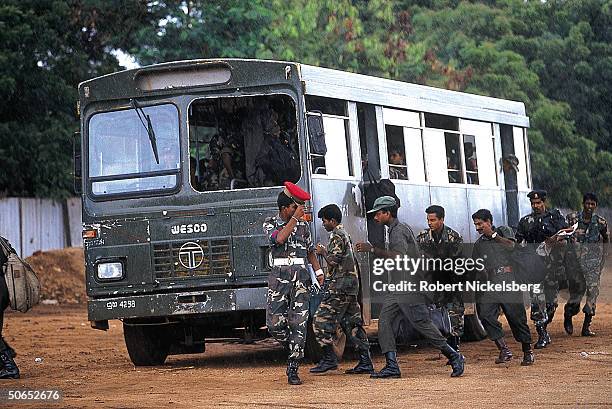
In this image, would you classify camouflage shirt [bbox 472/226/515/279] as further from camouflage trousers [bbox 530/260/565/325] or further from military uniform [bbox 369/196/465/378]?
camouflage trousers [bbox 530/260/565/325]

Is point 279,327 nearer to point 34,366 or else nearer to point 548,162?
point 34,366

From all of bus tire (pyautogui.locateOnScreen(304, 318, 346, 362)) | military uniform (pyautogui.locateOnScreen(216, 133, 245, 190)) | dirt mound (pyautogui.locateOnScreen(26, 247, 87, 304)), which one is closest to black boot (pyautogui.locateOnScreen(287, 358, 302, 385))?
bus tire (pyautogui.locateOnScreen(304, 318, 346, 362))

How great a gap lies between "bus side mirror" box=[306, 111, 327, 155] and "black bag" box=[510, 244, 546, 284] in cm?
219

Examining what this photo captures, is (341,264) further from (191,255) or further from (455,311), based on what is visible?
(191,255)

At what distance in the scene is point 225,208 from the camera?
1447cm

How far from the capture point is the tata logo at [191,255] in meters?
14.5

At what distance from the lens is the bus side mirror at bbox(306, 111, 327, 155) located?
14286 mm

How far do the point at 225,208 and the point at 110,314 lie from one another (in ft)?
5.47

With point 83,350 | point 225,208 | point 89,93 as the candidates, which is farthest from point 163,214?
point 83,350

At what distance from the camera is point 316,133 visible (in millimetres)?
14375

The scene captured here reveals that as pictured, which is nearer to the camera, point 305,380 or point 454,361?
point 454,361

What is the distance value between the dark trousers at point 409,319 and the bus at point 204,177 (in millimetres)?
1602

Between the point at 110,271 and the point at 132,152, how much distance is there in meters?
1.26

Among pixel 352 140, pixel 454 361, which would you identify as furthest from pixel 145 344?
pixel 454 361
